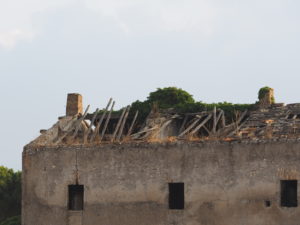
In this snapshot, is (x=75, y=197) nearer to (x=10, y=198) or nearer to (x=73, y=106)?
(x=73, y=106)

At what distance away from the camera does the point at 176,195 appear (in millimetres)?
27219

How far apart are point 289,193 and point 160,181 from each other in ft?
13.8

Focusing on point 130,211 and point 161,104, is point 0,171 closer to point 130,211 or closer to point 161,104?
point 161,104

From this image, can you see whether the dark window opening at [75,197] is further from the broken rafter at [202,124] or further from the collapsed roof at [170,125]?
the broken rafter at [202,124]

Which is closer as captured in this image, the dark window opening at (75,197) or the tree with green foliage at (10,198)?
the dark window opening at (75,197)

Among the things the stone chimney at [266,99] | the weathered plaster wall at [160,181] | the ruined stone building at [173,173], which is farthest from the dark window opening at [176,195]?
the stone chimney at [266,99]

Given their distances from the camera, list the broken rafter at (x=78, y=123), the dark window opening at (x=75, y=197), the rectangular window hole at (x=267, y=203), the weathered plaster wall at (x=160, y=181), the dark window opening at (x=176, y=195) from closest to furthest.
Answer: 1. the rectangular window hole at (x=267, y=203)
2. the weathered plaster wall at (x=160, y=181)
3. the dark window opening at (x=176, y=195)
4. the dark window opening at (x=75, y=197)
5. the broken rafter at (x=78, y=123)

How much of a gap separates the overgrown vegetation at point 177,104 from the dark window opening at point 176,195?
4.40 meters

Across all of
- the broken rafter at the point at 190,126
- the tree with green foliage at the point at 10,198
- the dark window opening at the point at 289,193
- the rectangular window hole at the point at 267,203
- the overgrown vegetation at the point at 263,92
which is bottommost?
the tree with green foliage at the point at 10,198

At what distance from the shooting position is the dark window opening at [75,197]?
2877 centimetres

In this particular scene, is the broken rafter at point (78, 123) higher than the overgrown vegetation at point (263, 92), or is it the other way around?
the overgrown vegetation at point (263, 92)

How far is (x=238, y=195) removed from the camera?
25625 millimetres

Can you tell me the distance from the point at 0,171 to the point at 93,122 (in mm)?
16481

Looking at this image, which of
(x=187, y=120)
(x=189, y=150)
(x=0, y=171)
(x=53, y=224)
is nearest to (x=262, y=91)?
(x=187, y=120)
